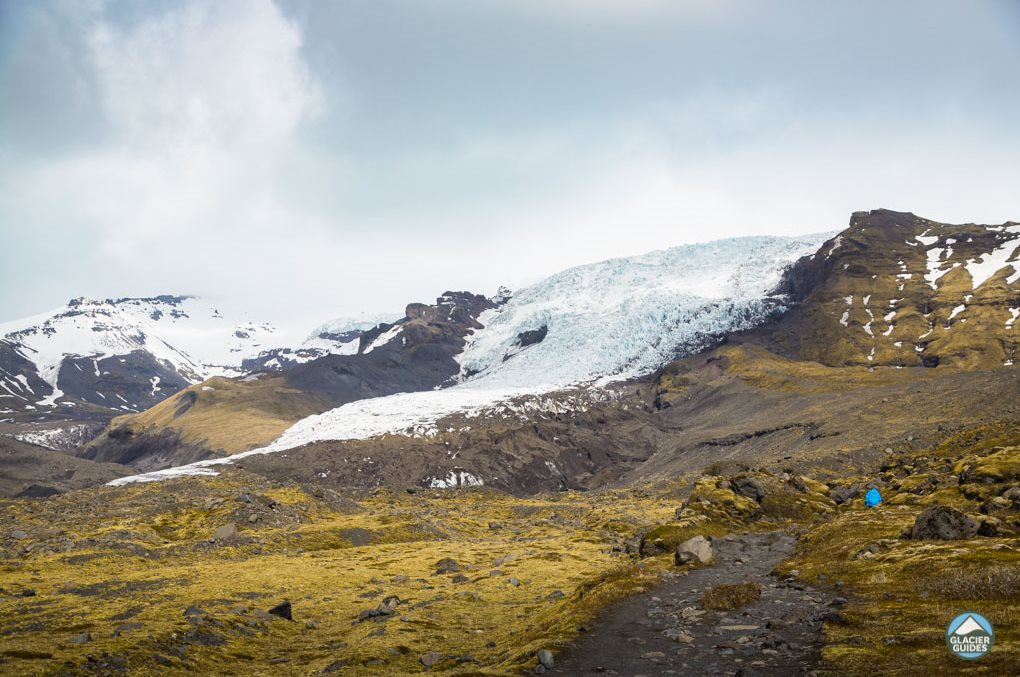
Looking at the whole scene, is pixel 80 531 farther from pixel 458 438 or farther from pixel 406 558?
pixel 458 438

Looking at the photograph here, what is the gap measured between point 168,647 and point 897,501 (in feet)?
153

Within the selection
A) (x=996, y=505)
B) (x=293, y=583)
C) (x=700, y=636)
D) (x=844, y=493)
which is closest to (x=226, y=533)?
(x=293, y=583)

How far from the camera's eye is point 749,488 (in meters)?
58.5

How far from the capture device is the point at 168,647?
22984mm

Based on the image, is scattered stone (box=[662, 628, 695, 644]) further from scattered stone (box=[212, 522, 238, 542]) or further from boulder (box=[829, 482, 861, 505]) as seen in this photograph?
boulder (box=[829, 482, 861, 505])

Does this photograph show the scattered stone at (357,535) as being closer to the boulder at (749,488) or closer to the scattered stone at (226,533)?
the scattered stone at (226,533)

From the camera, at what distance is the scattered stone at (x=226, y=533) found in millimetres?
52875

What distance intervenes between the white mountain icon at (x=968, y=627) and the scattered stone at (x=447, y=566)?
109 ft

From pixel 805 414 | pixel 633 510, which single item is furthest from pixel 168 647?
pixel 805 414

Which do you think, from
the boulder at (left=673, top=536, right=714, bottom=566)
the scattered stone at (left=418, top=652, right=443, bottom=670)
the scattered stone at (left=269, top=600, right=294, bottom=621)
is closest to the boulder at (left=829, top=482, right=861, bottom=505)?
the boulder at (left=673, top=536, right=714, bottom=566)

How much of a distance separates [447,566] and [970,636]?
34.5m

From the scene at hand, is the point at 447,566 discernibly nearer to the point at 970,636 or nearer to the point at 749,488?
the point at 749,488

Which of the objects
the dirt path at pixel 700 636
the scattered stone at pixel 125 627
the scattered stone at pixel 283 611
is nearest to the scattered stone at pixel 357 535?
the scattered stone at pixel 283 611

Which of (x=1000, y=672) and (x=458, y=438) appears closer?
(x=1000, y=672)
